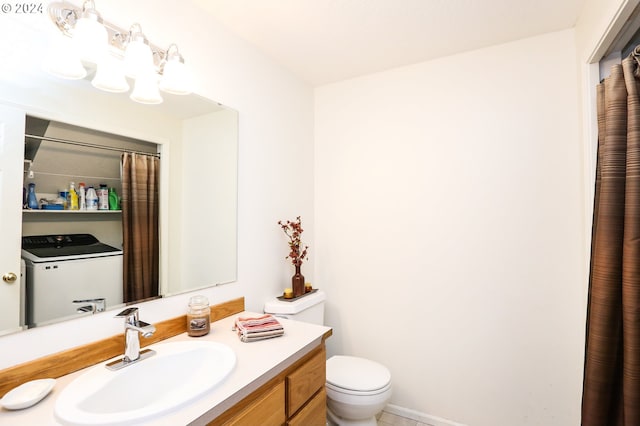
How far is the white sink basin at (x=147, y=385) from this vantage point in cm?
82

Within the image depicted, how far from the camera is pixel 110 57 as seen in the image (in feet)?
3.86

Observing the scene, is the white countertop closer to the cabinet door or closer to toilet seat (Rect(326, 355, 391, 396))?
the cabinet door

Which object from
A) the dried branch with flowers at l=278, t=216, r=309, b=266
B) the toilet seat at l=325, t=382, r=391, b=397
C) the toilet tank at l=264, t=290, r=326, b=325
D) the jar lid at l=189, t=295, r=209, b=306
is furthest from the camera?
the dried branch with flowers at l=278, t=216, r=309, b=266

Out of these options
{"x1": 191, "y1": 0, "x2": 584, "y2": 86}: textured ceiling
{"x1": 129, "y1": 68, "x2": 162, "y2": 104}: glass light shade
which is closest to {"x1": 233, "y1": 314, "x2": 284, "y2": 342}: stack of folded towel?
{"x1": 129, "y1": 68, "x2": 162, "y2": 104}: glass light shade

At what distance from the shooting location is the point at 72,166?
1.11 metres

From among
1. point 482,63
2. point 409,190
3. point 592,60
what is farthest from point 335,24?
point 592,60

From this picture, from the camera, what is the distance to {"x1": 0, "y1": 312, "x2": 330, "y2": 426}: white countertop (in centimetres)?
81

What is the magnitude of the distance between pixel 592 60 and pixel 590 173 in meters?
0.53

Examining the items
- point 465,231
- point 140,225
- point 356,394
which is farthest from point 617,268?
point 140,225

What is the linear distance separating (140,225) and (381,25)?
1568 millimetres

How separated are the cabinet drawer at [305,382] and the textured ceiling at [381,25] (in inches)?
65.0

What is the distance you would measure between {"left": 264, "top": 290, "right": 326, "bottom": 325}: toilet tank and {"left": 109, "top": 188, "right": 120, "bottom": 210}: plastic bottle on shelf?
1.00 metres

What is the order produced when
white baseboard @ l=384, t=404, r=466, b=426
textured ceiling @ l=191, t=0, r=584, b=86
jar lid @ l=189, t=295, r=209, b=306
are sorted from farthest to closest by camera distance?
white baseboard @ l=384, t=404, r=466, b=426 < textured ceiling @ l=191, t=0, r=584, b=86 < jar lid @ l=189, t=295, r=209, b=306

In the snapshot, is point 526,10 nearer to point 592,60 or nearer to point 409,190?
point 592,60
